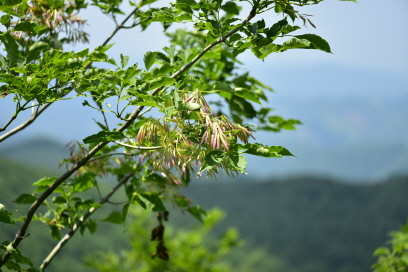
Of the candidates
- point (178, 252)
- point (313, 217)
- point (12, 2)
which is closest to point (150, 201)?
point (12, 2)

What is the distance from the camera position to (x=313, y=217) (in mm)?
10469

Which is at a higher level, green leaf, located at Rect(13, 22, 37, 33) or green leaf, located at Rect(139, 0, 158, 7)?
green leaf, located at Rect(139, 0, 158, 7)

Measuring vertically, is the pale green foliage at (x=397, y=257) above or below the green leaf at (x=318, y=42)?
below

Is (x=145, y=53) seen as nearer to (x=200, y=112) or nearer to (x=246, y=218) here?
(x=200, y=112)

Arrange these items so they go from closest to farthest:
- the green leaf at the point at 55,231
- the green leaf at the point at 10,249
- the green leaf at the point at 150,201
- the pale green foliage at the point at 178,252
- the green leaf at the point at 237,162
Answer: the green leaf at the point at 237,162 < the green leaf at the point at 10,249 < the green leaf at the point at 150,201 < the green leaf at the point at 55,231 < the pale green foliage at the point at 178,252

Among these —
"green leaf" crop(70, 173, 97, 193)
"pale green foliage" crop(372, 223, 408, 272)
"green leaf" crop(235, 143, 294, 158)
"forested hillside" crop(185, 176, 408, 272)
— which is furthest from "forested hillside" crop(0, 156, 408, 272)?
"green leaf" crop(235, 143, 294, 158)

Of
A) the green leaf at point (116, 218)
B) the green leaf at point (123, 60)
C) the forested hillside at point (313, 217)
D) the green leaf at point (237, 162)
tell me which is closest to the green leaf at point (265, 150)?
the green leaf at point (237, 162)

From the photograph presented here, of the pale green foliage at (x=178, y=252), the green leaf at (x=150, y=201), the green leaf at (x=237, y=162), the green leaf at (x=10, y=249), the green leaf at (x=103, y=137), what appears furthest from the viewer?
the pale green foliage at (x=178, y=252)

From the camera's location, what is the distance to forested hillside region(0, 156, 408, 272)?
997 cm

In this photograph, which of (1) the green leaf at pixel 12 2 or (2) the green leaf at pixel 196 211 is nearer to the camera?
(1) the green leaf at pixel 12 2

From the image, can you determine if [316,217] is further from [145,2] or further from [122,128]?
[122,128]

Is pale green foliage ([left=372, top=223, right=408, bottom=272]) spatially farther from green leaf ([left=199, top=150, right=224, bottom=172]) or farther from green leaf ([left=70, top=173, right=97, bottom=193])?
green leaf ([left=199, top=150, right=224, bottom=172])

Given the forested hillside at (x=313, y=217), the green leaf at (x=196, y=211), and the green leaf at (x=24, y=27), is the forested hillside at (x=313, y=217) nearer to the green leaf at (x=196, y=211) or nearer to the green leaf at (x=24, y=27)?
the green leaf at (x=196, y=211)

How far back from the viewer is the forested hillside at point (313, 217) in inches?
392
